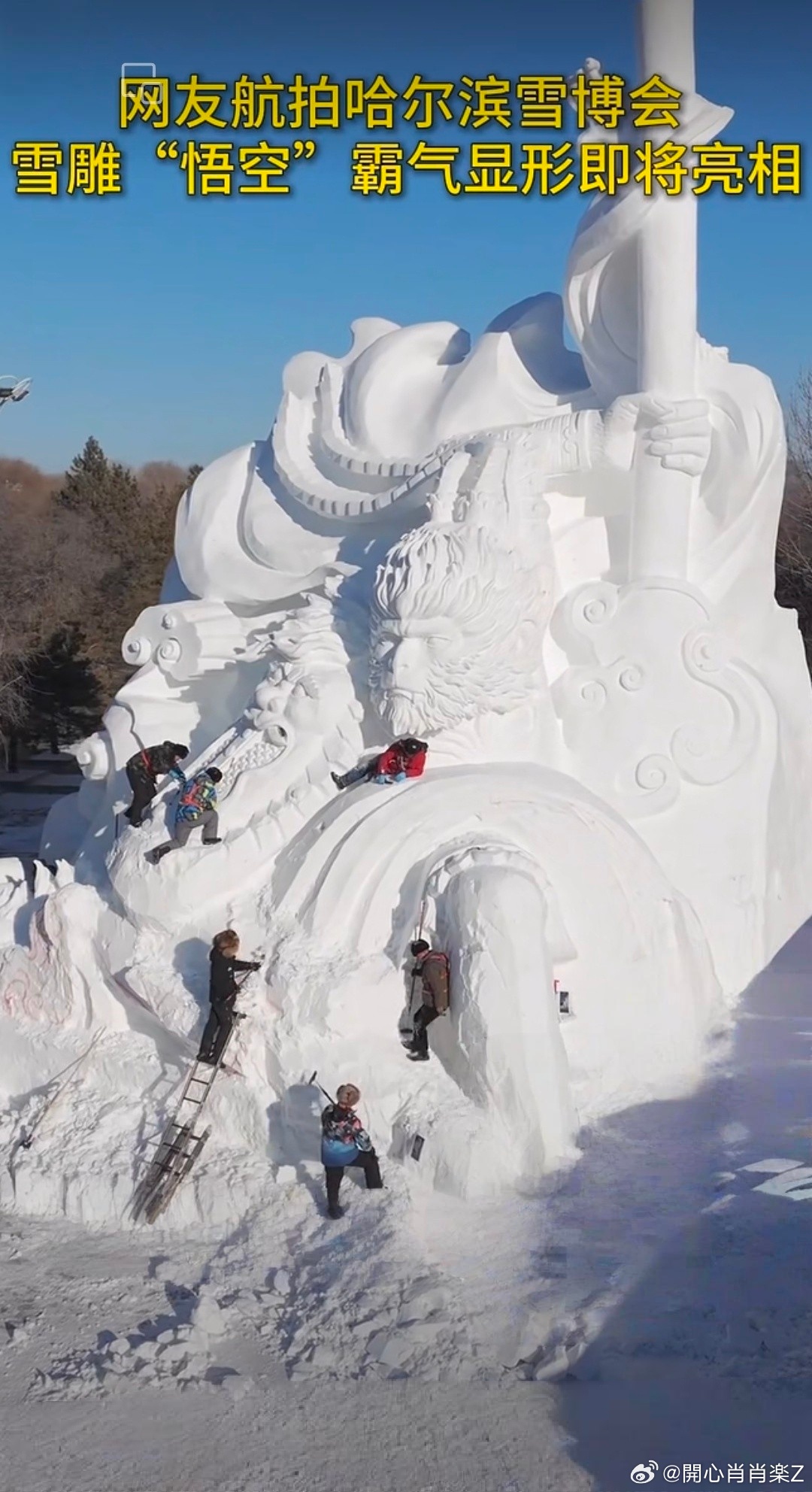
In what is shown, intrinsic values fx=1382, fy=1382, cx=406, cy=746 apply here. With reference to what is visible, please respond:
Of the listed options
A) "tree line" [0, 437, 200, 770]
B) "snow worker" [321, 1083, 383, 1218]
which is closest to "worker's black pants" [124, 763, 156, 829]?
"snow worker" [321, 1083, 383, 1218]

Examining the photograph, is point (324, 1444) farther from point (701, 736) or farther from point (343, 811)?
point (701, 736)

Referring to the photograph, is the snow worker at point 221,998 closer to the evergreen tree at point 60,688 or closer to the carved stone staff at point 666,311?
the carved stone staff at point 666,311

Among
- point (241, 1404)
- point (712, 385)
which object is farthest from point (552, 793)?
point (241, 1404)

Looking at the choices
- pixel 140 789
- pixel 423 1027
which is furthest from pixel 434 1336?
pixel 140 789

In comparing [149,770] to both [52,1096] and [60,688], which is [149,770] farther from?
[60,688]

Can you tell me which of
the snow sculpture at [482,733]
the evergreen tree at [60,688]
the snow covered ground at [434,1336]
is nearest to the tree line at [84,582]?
the evergreen tree at [60,688]

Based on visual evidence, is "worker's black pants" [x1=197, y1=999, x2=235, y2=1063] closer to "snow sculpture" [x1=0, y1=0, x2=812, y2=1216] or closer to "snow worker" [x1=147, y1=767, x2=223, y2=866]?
"snow sculpture" [x1=0, y1=0, x2=812, y2=1216]

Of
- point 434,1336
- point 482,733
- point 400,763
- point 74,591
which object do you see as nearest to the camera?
point 434,1336
